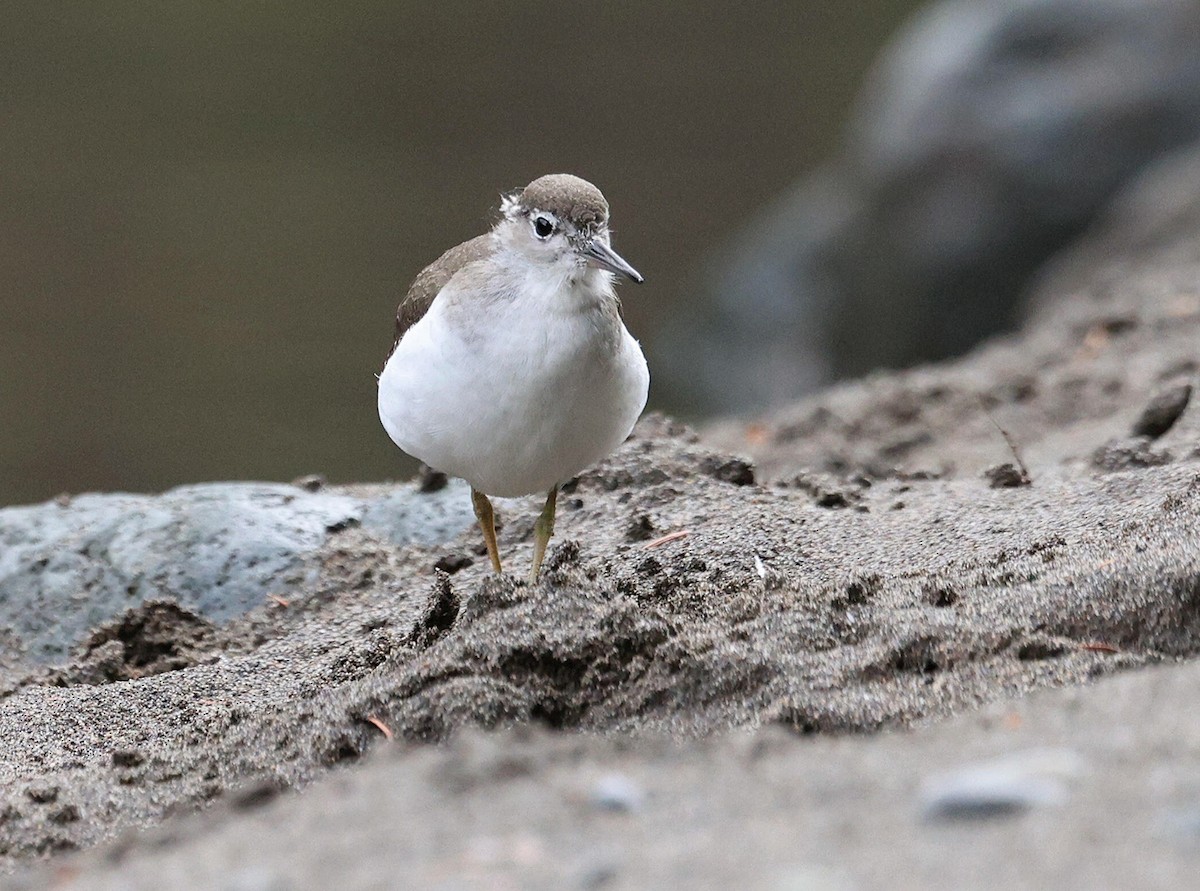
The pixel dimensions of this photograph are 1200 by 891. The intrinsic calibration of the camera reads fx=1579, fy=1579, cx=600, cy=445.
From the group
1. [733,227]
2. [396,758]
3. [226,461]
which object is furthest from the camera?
[733,227]

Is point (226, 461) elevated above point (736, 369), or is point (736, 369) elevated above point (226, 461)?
point (736, 369)

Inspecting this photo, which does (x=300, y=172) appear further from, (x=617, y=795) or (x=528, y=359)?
(x=617, y=795)

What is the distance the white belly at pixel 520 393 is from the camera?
4.10 meters

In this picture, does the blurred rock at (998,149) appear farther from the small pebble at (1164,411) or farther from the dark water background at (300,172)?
the small pebble at (1164,411)

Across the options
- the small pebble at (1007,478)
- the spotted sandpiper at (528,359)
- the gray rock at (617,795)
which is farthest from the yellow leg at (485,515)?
the gray rock at (617,795)

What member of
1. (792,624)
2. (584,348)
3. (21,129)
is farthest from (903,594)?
(21,129)

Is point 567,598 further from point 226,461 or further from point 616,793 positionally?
point 226,461

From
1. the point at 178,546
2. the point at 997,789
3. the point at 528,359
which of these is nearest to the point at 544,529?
the point at 528,359

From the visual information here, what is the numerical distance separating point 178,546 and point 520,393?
5.53 ft

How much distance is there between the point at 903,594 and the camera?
13.3 feet

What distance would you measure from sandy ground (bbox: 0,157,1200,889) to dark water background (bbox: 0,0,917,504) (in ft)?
21.6

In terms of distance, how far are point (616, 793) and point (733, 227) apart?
13493 mm

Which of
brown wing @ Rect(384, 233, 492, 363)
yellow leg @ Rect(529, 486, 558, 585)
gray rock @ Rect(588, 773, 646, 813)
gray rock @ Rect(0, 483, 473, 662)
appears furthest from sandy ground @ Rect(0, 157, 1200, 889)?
brown wing @ Rect(384, 233, 492, 363)

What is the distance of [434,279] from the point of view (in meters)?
4.77
